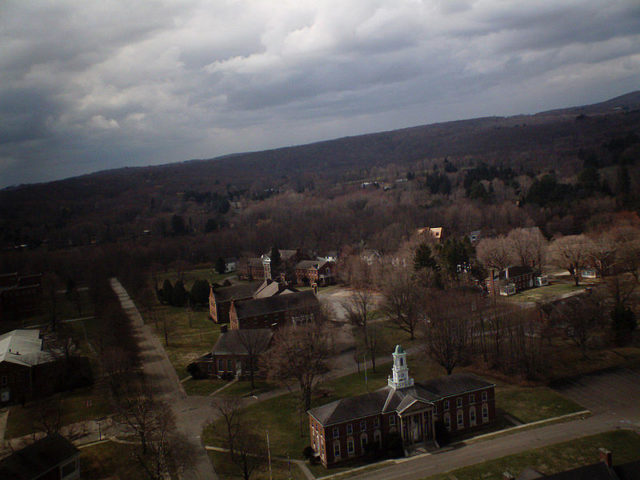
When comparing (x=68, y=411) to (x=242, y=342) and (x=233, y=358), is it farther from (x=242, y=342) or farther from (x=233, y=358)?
(x=242, y=342)

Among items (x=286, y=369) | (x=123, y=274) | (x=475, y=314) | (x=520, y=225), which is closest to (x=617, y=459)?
(x=475, y=314)

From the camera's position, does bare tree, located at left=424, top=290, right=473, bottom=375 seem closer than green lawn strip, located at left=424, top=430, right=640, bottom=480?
No

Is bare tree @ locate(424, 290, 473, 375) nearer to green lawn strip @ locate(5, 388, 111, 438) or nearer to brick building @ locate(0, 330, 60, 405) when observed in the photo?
green lawn strip @ locate(5, 388, 111, 438)

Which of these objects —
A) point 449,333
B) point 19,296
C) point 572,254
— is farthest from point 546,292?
point 19,296

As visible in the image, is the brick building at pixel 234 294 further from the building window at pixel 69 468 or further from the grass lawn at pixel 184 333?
the building window at pixel 69 468

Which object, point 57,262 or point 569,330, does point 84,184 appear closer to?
point 57,262

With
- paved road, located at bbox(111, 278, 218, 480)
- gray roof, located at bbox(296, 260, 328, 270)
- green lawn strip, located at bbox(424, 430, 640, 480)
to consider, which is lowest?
green lawn strip, located at bbox(424, 430, 640, 480)

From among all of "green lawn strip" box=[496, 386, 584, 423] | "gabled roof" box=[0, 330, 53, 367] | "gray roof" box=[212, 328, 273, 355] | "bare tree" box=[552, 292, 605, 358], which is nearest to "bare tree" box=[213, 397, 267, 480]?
"gray roof" box=[212, 328, 273, 355]

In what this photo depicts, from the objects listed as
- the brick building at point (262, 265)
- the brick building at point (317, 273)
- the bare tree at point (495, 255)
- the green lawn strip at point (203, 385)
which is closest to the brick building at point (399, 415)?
the green lawn strip at point (203, 385)
